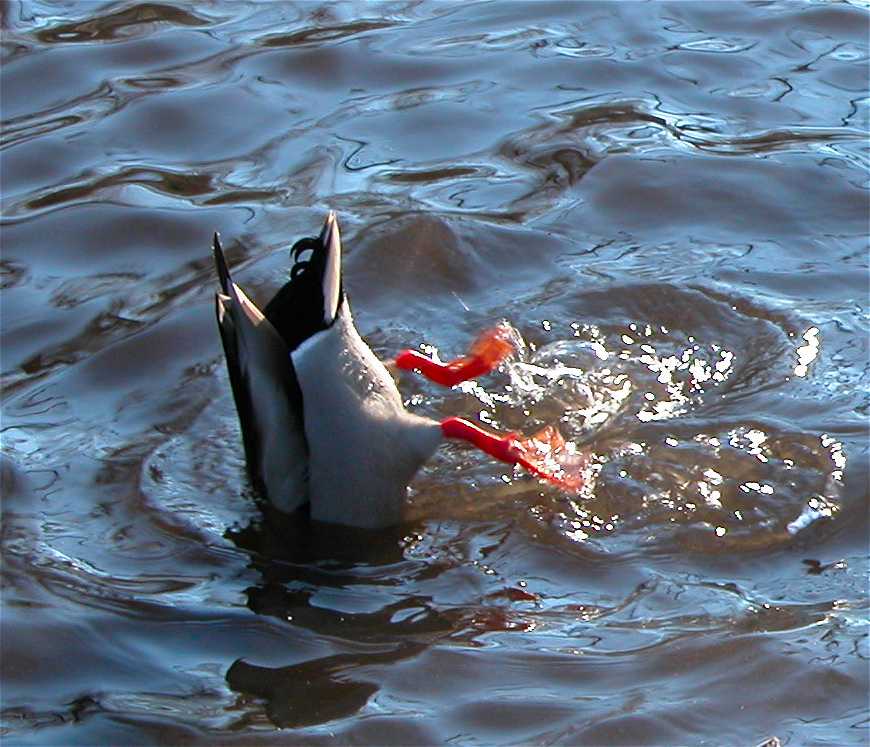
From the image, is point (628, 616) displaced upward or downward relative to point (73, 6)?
downward

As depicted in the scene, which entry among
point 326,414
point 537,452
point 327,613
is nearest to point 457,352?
point 537,452

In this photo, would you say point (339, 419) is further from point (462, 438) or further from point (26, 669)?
point (26, 669)

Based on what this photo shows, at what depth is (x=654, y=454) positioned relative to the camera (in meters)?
4.82

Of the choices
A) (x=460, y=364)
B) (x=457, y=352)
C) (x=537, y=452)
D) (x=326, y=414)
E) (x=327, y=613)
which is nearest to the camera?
(x=327, y=613)

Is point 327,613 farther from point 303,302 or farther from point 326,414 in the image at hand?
point 303,302

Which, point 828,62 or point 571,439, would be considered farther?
point 828,62

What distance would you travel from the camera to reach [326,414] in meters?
4.60

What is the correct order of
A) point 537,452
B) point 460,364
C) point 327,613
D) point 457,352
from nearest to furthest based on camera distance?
point 327,613 < point 537,452 < point 460,364 < point 457,352

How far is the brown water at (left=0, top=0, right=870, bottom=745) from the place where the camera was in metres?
3.94

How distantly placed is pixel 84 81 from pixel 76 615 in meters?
3.74

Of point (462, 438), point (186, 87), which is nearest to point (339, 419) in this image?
point (462, 438)

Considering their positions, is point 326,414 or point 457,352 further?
point 457,352

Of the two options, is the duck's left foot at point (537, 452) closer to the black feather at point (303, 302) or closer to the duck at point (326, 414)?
the duck at point (326, 414)

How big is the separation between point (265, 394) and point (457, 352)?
99cm
